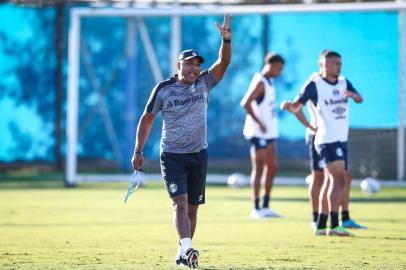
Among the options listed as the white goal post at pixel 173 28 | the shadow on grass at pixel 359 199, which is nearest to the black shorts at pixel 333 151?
the shadow on grass at pixel 359 199

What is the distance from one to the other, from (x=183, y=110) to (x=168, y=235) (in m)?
3.52

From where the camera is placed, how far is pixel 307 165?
1105 inches

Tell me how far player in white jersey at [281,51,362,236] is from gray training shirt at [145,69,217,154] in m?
3.18

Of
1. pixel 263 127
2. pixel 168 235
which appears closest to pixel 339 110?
pixel 168 235

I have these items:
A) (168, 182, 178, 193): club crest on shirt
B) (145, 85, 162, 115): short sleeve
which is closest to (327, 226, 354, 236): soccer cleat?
(168, 182, 178, 193): club crest on shirt

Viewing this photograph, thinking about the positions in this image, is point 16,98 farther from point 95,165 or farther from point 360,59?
point 360,59

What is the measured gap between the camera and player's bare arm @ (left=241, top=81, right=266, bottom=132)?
58.6 feet

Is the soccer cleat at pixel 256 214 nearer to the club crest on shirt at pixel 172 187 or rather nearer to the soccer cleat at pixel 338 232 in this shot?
the soccer cleat at pixel 338 232

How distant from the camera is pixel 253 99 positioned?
17922mm

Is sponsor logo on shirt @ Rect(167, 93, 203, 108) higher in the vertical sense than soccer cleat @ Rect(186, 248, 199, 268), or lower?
higher

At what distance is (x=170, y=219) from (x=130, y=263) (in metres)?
6.13

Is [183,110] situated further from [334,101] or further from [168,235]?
[334,101]

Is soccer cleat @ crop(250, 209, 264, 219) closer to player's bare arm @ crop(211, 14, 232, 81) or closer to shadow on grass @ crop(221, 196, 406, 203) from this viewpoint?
shadow on grass @ crop(221, 196, 406, 203)

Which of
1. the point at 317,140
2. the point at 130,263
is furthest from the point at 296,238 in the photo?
the point at 130,263
